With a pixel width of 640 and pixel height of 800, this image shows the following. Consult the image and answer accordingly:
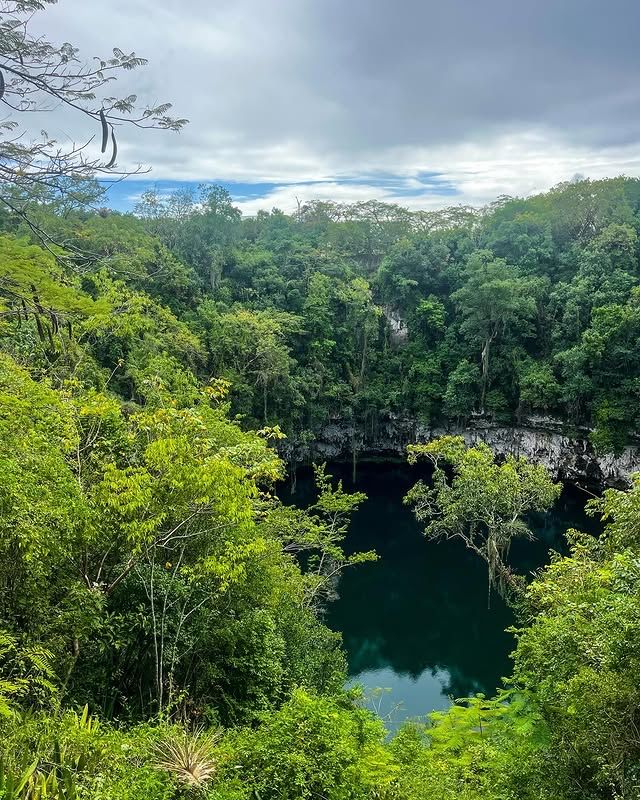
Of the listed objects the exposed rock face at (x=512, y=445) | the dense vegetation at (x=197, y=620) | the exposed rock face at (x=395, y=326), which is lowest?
the exposed rock face at (x=512, y=445)

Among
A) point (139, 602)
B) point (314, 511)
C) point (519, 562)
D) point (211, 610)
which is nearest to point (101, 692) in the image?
point (139, 602)

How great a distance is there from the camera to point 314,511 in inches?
849

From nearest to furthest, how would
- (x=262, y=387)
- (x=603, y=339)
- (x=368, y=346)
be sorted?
(x=603, y=339) < (x=262, y=387) < (x=368, y=346)

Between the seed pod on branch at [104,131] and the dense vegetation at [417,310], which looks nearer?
the seed pod on branch at [104,131]

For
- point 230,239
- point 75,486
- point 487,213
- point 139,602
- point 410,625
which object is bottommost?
point 410,625

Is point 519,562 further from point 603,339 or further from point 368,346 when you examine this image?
point 368,346

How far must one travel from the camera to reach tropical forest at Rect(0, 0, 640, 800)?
384cm

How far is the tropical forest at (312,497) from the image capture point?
3.84 metres

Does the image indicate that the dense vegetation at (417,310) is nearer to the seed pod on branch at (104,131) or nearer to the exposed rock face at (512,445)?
the exposed rock face at (512,445)

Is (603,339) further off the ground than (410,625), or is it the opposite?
(603,339)

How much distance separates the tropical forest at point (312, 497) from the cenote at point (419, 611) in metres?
0.09

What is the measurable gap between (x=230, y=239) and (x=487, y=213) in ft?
46.3

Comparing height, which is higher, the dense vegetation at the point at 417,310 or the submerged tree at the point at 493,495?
the dense vegetation at the point at 417,310

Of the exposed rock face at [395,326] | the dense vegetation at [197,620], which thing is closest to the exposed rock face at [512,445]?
the exposed rock face at [395,326]
